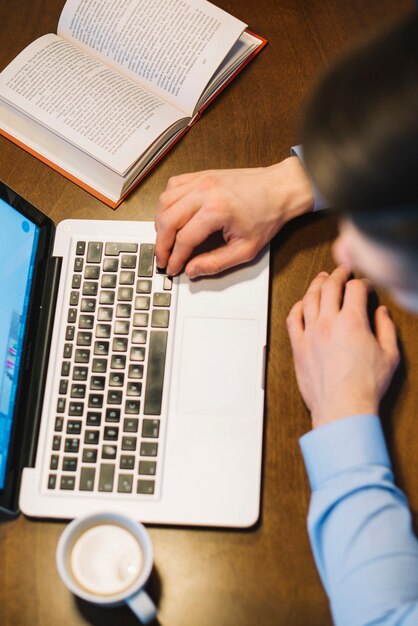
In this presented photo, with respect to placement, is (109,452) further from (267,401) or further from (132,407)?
(267,401)

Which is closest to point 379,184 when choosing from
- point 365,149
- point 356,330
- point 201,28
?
point 365,149

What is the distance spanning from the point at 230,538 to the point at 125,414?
0.60 ft

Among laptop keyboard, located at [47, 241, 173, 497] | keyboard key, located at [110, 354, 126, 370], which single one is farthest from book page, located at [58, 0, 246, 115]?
keyboard key, located at [110, 354, 126, 370]

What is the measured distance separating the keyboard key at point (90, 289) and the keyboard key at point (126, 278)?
3 centimetres

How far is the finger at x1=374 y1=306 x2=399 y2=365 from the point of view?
0.73 metres

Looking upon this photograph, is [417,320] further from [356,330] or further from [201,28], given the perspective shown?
[201,28]

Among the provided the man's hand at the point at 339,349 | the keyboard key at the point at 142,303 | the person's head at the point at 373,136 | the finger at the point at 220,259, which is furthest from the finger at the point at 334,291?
the person's head at the point at 373,136

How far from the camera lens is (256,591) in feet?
2.19

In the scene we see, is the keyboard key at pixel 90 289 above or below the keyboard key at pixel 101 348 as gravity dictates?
above

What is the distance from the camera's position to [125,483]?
0.69 metres

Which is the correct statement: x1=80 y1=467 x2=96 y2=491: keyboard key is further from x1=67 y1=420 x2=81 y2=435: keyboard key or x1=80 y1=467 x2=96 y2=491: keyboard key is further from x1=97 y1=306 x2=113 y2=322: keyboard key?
x1=97 y1=306 x2=113 y2=322: keyboard key

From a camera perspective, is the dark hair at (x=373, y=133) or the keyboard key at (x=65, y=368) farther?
the keyboard key at (x=65, y=368)

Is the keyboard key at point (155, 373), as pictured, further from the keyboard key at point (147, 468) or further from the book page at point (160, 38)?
the book page at point (160, 38)

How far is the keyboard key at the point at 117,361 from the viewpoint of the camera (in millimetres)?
750
